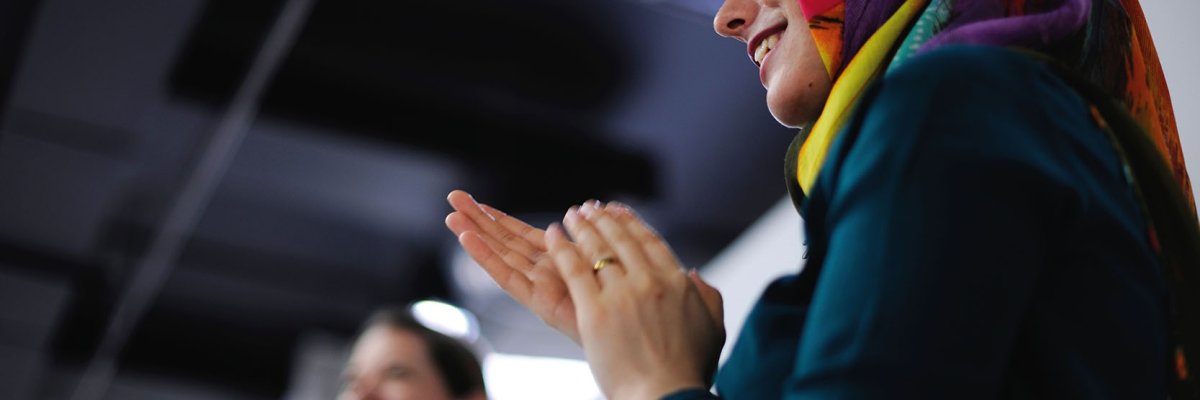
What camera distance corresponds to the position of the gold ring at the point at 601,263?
768mm

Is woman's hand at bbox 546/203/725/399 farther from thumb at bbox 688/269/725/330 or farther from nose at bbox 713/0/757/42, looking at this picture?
nose at bbox 713/0/757/42

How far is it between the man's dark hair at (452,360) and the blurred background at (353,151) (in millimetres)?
756

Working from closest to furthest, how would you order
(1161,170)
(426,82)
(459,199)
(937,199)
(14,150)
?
1. (937,199)
2. (1161,170)
3. (459,199)
4. (426,82)
5. (14,150)

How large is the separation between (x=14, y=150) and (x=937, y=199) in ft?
11.1

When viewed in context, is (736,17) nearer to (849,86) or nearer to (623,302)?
(849,86)

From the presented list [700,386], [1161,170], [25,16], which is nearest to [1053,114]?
[1161,170]

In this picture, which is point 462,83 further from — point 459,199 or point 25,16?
point 459,199

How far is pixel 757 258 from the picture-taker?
3025mm

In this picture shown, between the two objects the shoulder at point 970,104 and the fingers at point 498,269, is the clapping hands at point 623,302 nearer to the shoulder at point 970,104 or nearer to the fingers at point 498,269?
the fingers at point 498,269

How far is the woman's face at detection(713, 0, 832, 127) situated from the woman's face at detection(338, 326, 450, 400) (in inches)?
43.8

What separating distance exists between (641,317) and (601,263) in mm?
65

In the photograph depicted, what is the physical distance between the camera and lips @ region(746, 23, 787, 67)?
3.35ft

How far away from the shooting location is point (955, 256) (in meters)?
0.60

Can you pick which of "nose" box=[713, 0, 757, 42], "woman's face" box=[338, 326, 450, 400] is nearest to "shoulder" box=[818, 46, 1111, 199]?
"nose" box=[713, 0, 757, 42]
